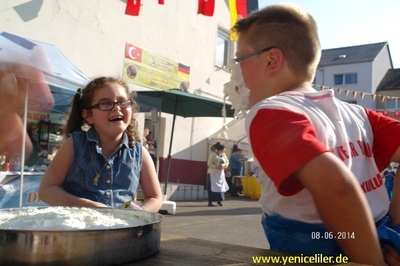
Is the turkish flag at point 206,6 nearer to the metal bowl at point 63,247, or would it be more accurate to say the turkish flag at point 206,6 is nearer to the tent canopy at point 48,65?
the tent canopy at point 48,65

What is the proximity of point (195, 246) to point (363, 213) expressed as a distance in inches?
17.2

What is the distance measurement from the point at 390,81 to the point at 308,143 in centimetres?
3943

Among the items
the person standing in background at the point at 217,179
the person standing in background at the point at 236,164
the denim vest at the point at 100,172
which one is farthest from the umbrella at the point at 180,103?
the denim vest at the point at 100,172

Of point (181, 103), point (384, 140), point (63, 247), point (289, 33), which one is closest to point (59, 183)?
point (63, 247)

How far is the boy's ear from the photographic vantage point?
1121mm

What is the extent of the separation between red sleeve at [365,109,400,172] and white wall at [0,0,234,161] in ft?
22.2

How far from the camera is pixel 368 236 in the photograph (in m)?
0.85

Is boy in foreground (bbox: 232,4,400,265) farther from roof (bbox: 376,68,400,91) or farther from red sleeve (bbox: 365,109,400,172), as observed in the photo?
roof (bbox: 376,68,400,91)

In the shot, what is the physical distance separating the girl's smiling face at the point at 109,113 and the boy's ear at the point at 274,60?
1.06 metres

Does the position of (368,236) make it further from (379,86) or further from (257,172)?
(379,86)

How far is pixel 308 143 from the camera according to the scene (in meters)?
0.83

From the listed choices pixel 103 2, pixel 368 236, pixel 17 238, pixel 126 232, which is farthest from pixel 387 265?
pixel 103 2

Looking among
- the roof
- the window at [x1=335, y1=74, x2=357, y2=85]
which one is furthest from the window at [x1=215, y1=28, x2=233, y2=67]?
the roof

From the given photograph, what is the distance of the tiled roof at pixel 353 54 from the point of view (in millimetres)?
35250
